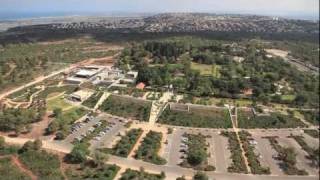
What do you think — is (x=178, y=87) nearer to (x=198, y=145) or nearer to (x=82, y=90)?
(x=82, y=90)

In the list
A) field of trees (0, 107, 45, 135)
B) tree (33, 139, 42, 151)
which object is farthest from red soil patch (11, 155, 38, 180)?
field of trees (0, 107, 45, 135)

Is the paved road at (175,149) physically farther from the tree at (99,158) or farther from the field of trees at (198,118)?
the tree at (99,158)

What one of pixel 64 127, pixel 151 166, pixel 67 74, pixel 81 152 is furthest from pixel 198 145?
pixel 67 74

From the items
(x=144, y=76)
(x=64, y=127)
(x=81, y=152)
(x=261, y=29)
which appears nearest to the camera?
(x=81, y=152)

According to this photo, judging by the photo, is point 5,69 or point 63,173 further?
point 5,69

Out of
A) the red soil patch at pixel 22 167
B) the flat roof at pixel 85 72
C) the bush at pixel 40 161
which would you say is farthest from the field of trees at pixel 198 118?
the flat roof at pixel 85 72

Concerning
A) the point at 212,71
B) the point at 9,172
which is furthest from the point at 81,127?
the point at 212,71
